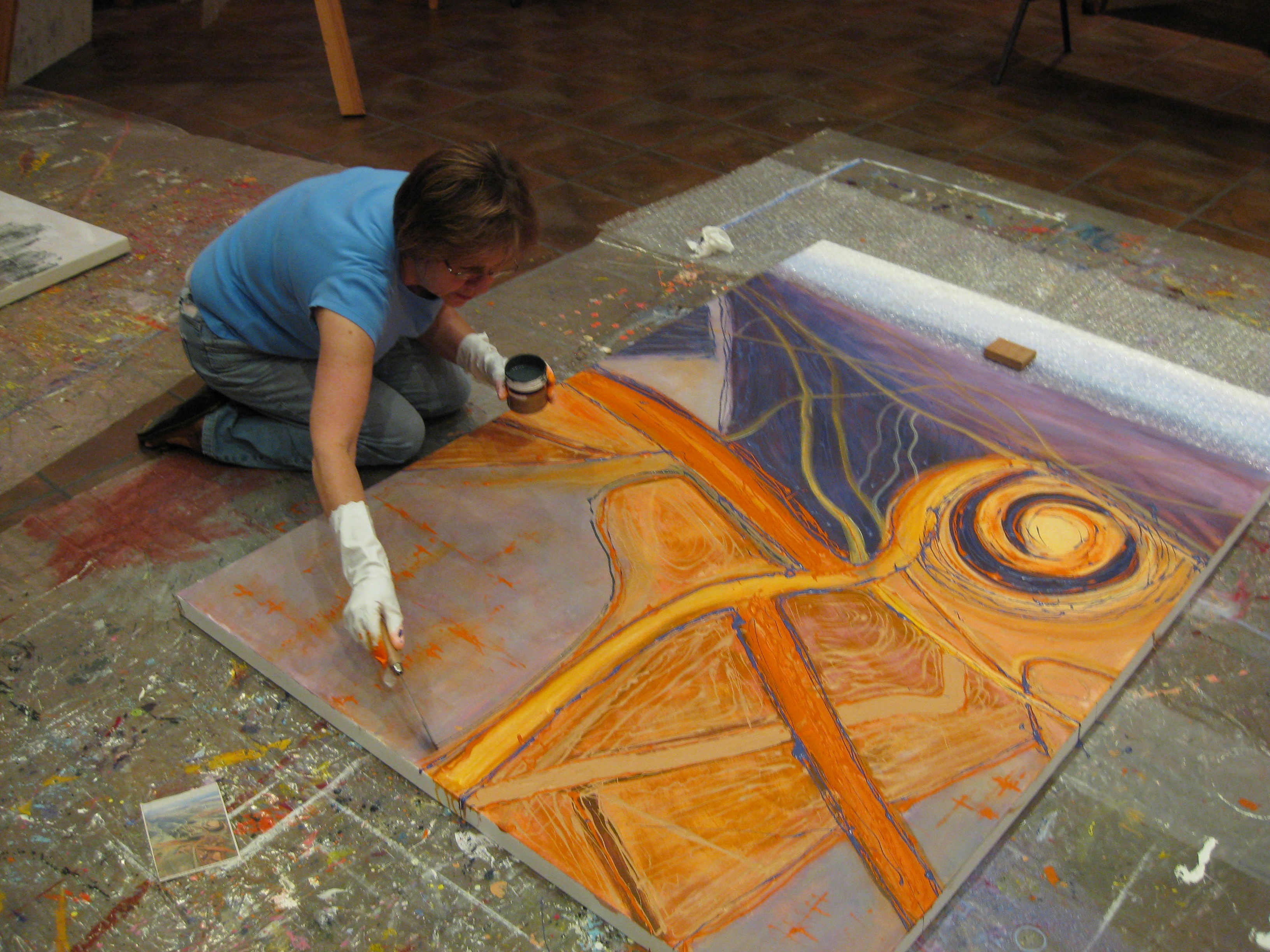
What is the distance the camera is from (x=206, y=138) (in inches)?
151

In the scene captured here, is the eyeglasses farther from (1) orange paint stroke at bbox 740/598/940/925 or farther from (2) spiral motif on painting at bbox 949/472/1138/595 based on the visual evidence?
(2) spiral motif on painting at bbox 949/472/1138/595

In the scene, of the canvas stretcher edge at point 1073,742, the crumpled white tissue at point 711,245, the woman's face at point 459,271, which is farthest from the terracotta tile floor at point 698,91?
the canvas stretcher edge at point 1073,742

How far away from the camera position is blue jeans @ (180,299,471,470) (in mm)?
2197

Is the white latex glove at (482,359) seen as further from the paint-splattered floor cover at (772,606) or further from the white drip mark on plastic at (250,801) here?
the white drip mark on plastic at (250,801)

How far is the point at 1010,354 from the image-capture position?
8.05ft

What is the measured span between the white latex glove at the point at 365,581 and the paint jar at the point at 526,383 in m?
0.57

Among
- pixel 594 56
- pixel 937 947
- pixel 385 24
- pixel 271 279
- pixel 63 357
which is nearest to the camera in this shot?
pixel 937 947

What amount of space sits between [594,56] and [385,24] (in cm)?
118

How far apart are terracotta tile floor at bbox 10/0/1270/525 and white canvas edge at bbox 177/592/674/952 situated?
1.76 m

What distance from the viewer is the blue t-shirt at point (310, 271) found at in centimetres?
180

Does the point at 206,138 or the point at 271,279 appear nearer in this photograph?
the point at 271,279

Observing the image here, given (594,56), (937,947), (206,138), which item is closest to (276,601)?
(937,947)

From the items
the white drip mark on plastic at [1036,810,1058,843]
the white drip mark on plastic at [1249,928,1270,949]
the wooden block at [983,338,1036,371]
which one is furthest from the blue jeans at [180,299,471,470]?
the white drip mark on plastic at [1249,928,1270,949]

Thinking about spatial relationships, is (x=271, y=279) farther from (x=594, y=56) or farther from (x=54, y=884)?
(x=594, y=56)
